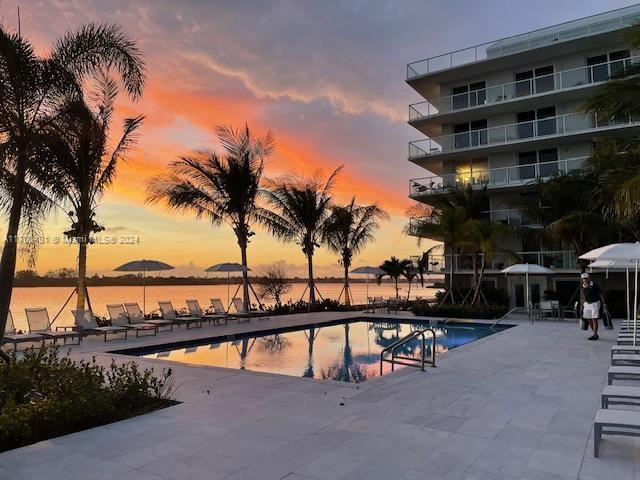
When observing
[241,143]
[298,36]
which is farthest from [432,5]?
[241,143]

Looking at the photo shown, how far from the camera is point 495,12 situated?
16.9 meters

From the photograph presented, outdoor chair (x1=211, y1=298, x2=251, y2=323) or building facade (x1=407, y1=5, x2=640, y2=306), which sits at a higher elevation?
building facade (x1=407, y1=5, x2=640, y2=306)

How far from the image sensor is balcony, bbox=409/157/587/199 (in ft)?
76.8

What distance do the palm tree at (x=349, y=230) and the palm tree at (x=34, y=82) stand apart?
16.2 metres

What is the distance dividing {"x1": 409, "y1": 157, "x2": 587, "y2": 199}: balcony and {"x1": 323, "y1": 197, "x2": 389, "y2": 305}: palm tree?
325 centimetres

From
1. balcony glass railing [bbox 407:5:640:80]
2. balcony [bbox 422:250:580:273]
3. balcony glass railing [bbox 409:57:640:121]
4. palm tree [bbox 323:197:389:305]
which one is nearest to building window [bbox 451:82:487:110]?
balcony glass railing [bbox 409:57:640:121]

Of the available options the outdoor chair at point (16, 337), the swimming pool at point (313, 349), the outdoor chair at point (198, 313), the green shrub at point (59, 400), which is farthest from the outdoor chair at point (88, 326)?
the green shrub at point (59, 400)

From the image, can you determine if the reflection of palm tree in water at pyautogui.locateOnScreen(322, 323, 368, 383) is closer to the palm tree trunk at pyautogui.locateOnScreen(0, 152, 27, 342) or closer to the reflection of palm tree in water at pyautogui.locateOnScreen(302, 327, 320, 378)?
the reflection of palm tree in water at pyautogui.locateOnScreen(302, 327, 320, 378)

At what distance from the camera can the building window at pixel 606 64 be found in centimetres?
2275

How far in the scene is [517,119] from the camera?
25.6 meters

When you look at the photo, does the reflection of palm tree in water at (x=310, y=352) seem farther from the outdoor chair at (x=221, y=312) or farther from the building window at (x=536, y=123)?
the building window at (x=536, y=123)

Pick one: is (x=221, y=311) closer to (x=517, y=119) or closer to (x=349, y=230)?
(x=349, y=230)

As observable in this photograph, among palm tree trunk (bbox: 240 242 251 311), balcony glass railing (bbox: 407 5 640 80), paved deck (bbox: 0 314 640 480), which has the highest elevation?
balcony glass railing (bbox: 407 5 640 80)

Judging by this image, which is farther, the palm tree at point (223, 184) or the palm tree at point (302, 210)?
the palm tree at point (302, 210)
